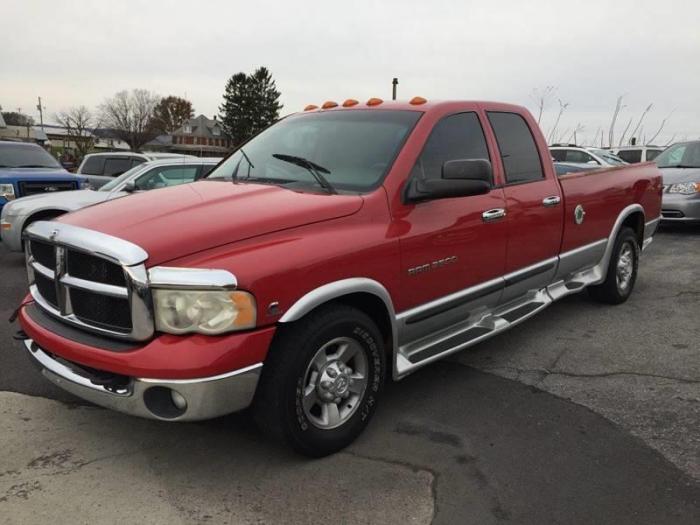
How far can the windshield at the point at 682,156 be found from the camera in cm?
1093

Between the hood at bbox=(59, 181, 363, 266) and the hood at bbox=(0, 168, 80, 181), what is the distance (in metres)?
6.64

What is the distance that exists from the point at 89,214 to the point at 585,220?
12.8 feet

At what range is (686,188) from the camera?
10.1 metres

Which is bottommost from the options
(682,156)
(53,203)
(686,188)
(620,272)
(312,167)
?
(620,272)

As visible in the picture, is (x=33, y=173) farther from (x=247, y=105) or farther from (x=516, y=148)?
(x=247, y=105)

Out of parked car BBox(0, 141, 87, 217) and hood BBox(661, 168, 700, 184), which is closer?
parked car BBox(0, 141, 87, 217)

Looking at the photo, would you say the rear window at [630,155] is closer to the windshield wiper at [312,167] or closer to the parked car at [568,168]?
the parked car at [568,168]

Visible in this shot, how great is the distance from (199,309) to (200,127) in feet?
355

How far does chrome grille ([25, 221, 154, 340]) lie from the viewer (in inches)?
103

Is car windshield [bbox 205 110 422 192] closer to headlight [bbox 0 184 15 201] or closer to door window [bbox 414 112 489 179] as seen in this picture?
door window [bbox 414 112 489 179]

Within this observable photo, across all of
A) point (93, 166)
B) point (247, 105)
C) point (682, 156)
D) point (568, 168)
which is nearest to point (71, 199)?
point (93, 166)

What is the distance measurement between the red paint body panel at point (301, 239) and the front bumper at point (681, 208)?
687 cm

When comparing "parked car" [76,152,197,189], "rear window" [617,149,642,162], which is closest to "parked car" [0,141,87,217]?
"parked car" [76,152,197,189]

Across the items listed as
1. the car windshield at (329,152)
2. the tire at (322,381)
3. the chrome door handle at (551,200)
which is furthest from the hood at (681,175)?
the tire at (322,381)
